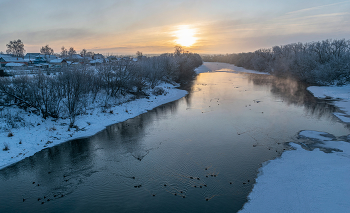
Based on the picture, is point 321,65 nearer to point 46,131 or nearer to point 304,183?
point 304,183

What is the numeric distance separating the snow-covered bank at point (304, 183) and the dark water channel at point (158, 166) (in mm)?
728

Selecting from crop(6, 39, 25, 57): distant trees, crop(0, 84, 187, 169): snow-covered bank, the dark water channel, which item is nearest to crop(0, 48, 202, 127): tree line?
crop(0, 84, 187, 169): snow-covered bank

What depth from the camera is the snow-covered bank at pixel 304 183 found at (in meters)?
9.70

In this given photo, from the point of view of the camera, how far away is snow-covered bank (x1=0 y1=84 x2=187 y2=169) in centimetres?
1554

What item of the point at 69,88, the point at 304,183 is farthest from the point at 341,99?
the point at 69,88

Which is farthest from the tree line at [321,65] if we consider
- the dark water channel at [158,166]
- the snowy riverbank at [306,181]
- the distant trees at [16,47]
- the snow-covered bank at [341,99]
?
the distant trees at [16,47]

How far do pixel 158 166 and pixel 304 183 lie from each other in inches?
339

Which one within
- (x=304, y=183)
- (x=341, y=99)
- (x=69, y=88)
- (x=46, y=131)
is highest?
(x=69, y=88)

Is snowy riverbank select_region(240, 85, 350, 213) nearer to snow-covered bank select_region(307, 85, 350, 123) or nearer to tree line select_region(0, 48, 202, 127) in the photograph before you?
snow-covered bank select_region(307, 85, 350, 123)

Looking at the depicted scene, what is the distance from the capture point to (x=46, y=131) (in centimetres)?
1911

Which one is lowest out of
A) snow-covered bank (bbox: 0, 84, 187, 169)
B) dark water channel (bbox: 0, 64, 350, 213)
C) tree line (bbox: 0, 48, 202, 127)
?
dark water channel (bbox: 0, 64, 350, 213)

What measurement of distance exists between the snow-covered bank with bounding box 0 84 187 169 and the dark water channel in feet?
3.57

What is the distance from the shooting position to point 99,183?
39.2ft

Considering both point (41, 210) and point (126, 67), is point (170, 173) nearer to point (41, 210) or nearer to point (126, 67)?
point (41, 210)
